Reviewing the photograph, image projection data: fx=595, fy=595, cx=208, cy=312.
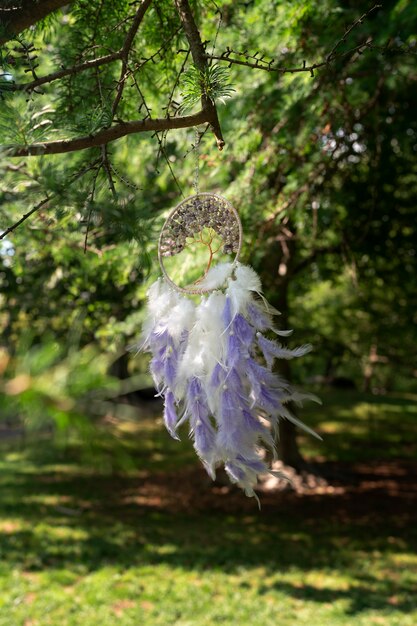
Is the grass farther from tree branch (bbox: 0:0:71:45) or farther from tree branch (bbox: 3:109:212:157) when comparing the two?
tree branch (bbox: 0:0:71:45)

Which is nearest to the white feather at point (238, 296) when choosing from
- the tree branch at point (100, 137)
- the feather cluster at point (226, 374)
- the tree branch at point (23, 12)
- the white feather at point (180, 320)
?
the feather cluster at point (226, 374)

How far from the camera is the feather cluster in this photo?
1.54 metres

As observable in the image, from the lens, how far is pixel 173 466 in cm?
1184

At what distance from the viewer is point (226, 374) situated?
5.11 feet

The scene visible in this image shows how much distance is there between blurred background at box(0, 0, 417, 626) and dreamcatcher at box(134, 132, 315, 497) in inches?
5.4

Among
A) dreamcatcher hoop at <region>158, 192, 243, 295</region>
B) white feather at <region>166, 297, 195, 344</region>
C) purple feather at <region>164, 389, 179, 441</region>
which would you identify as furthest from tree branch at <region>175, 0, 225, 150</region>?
purple feather at <region>164, 389, 179, 441</region>

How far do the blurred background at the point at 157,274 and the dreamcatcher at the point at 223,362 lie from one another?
14cm

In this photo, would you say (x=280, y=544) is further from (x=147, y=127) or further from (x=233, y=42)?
(x=147, y=127)

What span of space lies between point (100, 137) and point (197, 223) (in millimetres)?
441

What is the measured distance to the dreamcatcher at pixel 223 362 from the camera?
155 cm

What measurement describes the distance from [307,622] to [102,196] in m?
4.52

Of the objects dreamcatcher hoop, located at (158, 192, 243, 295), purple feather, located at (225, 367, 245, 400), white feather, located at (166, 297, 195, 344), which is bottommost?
purple feather, located at (225, 367, 245, 400)

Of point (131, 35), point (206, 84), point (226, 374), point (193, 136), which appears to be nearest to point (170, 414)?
point (226, 374)

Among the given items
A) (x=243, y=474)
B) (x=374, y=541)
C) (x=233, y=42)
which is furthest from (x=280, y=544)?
(x=243, y=474)
